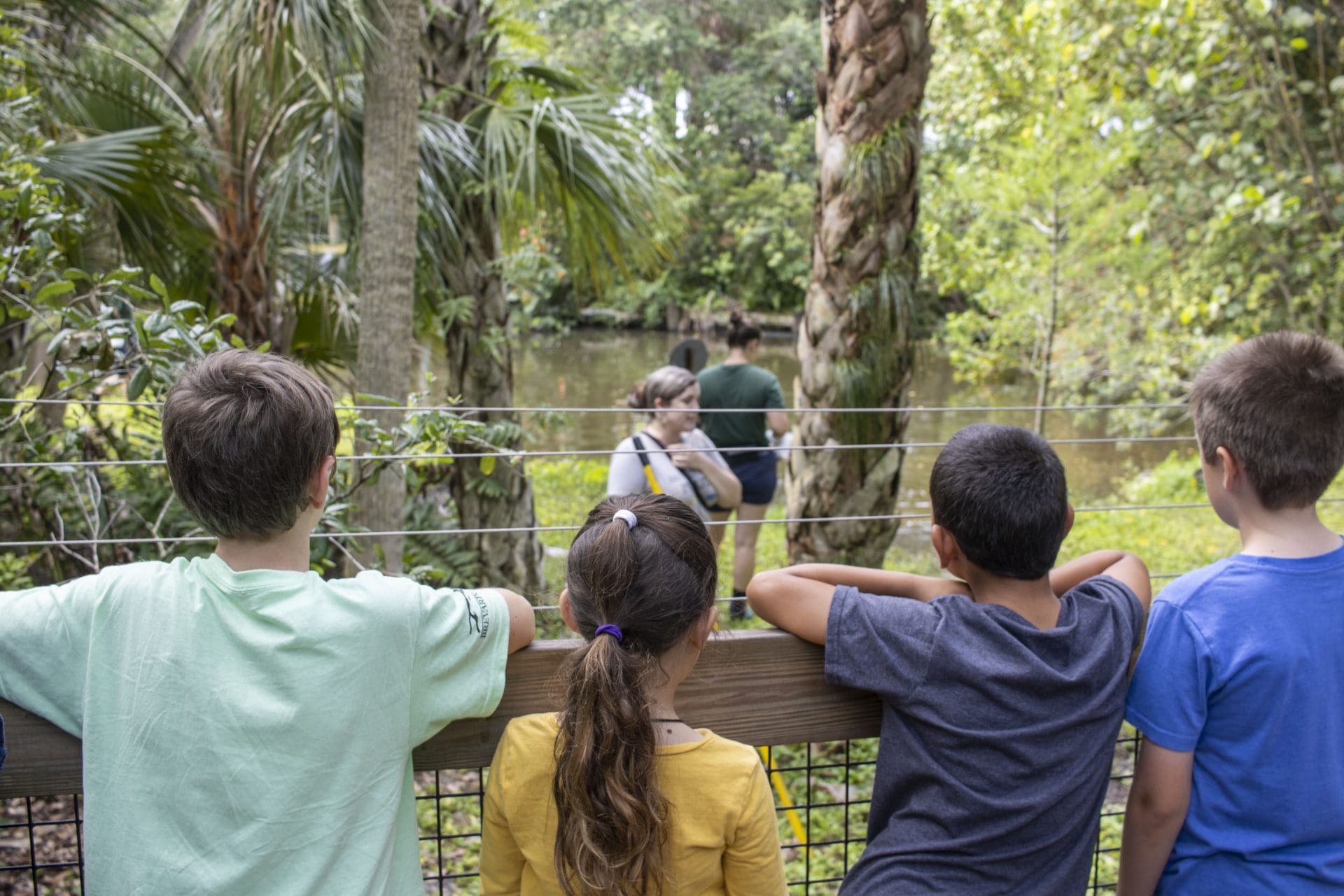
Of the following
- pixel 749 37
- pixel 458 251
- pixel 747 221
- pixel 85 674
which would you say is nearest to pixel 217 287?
pixel 458 251

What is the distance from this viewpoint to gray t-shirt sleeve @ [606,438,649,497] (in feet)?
12.6

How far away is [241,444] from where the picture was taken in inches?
47.6

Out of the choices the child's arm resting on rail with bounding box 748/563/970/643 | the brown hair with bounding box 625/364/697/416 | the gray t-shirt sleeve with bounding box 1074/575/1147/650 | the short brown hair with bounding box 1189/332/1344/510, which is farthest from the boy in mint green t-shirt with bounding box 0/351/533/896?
the brown hair with bounding box 625/364/697/416

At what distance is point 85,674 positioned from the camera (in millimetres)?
1234

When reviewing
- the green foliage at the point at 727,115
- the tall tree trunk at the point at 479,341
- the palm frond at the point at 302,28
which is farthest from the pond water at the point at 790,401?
the palm frond at the point at 302,28

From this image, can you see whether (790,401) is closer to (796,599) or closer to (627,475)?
(627,475)

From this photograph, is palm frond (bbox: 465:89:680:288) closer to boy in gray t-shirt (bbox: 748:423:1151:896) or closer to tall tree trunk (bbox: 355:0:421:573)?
tall tree trunk (bbox: 355:0:421:573)

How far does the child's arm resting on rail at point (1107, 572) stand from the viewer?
1563 mm

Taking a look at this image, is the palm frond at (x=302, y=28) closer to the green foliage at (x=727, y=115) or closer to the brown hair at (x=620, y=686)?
the brown hair at (x=620, y=686)

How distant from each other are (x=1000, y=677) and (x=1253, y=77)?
25.8ft

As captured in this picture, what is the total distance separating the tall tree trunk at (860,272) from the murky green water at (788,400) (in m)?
1.32

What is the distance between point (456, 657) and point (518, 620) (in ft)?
0.35

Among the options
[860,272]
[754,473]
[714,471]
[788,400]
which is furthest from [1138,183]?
[714,471]

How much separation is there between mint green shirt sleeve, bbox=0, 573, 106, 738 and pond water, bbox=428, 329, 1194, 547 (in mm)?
3762
